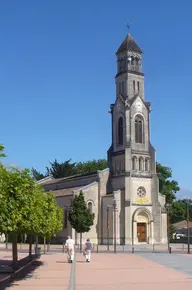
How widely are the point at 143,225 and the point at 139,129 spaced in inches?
632

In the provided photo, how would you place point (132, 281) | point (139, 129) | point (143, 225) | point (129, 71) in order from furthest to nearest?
point (129, 71)
point (139, 129)
point (143, 225)
point (132, 281)

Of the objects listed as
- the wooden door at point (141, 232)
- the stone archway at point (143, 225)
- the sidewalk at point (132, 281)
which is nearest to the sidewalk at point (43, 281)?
the sidewalk at point (132, 281)

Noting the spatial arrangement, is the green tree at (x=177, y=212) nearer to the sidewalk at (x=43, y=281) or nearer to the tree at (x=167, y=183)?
the tree at (x=167, y=183)

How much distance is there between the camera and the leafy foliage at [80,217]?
205 ft

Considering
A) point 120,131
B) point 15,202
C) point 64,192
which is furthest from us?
point 64,192

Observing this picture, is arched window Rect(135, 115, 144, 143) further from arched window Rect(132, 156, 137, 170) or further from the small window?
arched window Rect(132, 156, 137, 170)

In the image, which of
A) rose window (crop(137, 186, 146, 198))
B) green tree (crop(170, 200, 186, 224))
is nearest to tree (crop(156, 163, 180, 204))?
green tree (crop(170, 200, 186, 224))

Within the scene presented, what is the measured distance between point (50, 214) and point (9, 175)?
15.4 meters

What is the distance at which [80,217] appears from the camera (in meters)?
62.5

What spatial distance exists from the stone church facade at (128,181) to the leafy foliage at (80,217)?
6283mm

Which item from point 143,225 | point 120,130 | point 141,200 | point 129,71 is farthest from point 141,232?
point 129,71

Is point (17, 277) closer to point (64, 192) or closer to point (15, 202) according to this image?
point (15, 202)

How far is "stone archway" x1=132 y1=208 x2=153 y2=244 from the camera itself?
228ft

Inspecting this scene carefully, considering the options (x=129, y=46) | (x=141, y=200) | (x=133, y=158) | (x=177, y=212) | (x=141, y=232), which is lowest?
(x=141, y=232)
